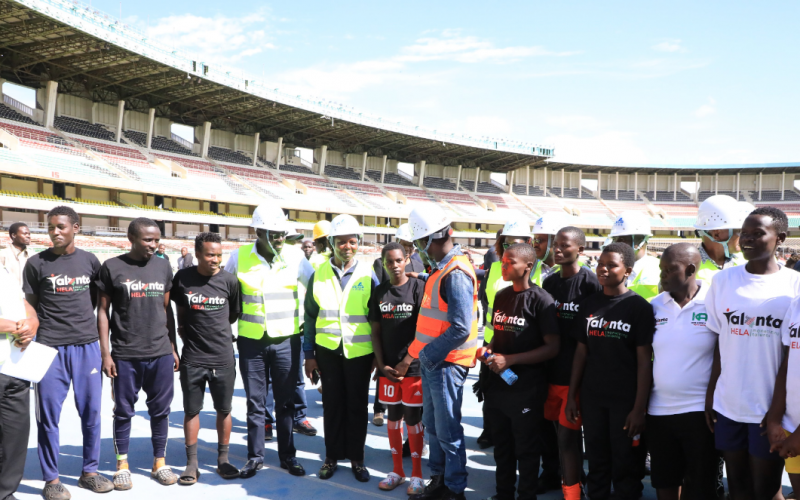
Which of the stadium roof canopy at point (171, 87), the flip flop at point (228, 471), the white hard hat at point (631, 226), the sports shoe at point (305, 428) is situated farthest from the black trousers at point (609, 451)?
the stadium roof canopy at point (171, 87)

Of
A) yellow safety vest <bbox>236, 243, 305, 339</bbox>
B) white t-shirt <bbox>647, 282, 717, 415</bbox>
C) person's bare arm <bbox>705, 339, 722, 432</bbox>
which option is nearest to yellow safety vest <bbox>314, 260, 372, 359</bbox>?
yellow safety vest <bbox>236, 243, 305, 339</bbox>

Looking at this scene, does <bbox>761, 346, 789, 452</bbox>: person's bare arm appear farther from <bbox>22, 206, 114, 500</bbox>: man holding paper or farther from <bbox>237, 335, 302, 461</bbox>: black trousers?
<bbox>22, 206, 114, 500</bbox>: man holding paper

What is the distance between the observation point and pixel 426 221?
385cm

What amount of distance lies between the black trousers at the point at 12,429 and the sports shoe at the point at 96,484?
58 centimetres

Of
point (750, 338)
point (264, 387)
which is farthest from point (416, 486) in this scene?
point (750, 338)

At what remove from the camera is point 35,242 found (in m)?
21.4

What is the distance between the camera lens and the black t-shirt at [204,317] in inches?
174

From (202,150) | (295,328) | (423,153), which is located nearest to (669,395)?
(295,328)

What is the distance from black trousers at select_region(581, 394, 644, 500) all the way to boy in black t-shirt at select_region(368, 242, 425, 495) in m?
1.36

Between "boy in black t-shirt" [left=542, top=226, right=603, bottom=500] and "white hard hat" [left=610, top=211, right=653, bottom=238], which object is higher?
"white hard hat" [left=610, top=211, right=653, bottom=238]

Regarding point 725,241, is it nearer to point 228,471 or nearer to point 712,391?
point 712,391

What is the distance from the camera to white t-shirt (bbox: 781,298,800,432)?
257cm

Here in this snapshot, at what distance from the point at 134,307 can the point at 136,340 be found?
0.28 metres

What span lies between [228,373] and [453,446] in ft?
6.80
